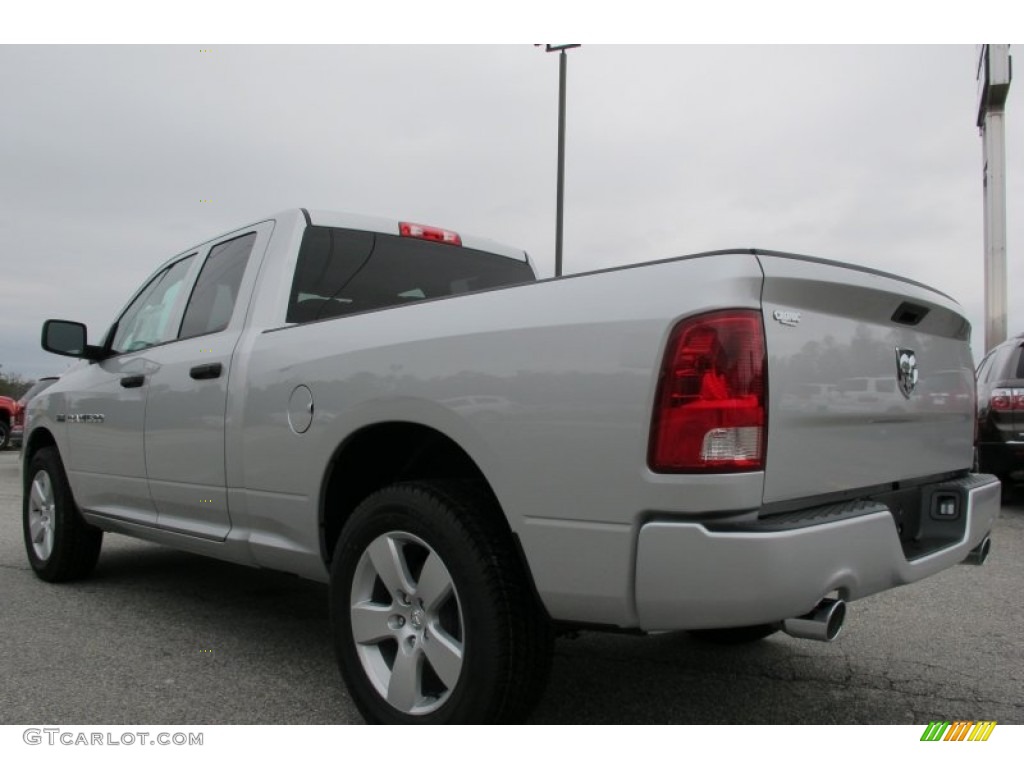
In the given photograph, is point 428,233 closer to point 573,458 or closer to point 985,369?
point 573,458

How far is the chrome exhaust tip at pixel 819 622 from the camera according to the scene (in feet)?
6.75

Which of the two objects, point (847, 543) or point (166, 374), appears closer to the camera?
point (847, 543)

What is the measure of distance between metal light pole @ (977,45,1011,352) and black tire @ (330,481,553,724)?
15.9 meters

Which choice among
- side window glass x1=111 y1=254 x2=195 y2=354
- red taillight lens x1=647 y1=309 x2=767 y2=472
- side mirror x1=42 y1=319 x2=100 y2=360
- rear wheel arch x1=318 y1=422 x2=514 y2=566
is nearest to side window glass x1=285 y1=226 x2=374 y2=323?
rear wheel arch x1=318 y1=422 x2=514 y2=566

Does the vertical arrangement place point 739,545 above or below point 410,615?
above

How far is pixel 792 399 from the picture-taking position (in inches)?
81.8

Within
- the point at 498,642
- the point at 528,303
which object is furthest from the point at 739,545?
the point at 528,303

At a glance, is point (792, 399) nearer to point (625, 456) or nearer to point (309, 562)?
point (625, 456)

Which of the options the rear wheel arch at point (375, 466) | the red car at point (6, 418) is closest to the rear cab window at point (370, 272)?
the rear wheel arch at point (375, 466)

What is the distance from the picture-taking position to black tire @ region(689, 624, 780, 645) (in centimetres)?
323

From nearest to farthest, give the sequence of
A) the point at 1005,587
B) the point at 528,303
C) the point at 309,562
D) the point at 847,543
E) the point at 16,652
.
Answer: the point at 847,543 → the point at 528,303 → the point at 309,562 → the point at 16,652 → the point at 1005,587

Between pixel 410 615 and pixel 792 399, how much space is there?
4.00 feet

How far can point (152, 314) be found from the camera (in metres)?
4.39

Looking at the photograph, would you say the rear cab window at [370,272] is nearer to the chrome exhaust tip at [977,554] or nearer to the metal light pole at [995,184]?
the chrome exhaust tip at [977,554]
